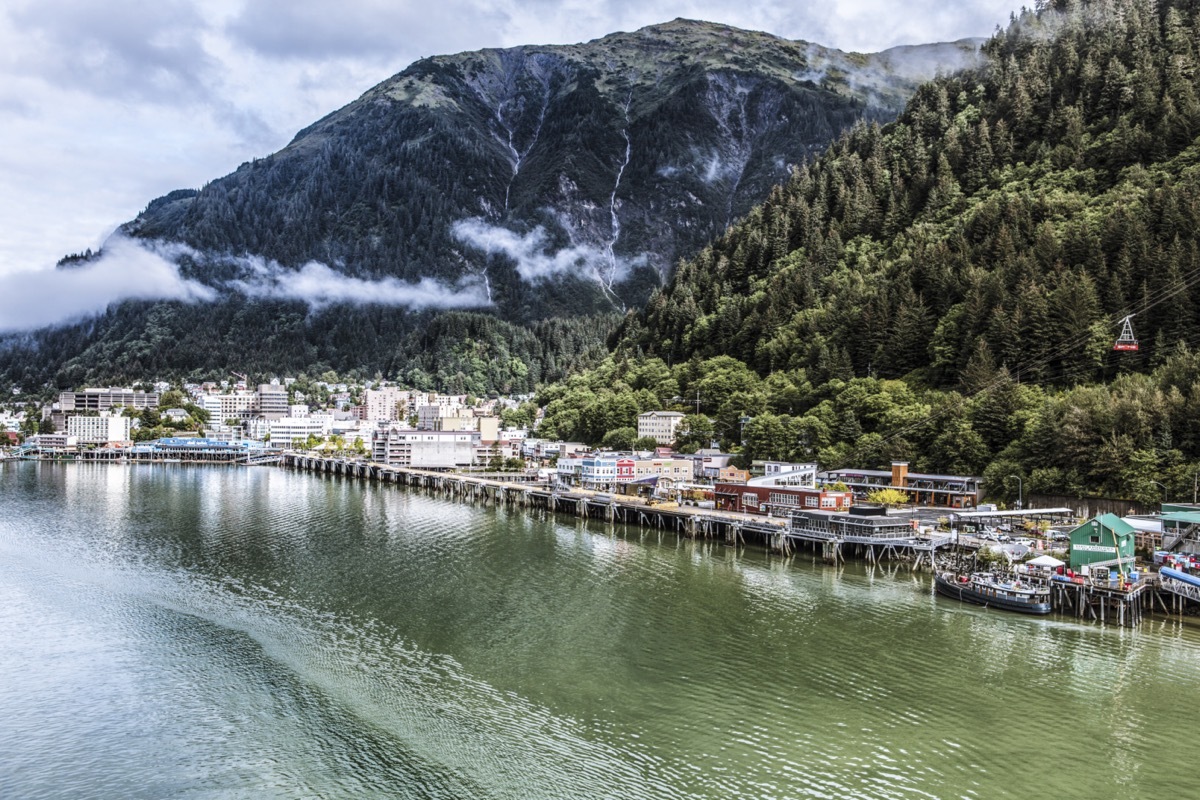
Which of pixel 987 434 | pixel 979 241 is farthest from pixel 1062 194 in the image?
pixel 987 434

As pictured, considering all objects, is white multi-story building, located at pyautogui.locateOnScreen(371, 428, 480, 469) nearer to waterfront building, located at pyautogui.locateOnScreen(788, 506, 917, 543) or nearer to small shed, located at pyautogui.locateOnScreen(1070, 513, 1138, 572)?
waterfront building, located at pyautogui.locateOnScreen(788, 506, 917, 543)

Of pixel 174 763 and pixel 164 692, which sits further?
pixel 164 692

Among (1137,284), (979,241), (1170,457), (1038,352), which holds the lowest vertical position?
(1170,457)

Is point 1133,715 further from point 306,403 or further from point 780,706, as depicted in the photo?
point 306,403

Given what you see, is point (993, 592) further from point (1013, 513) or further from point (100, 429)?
point (100, 429)

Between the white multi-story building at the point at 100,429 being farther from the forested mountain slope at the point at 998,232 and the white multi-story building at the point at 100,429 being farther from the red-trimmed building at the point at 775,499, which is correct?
the red-trimmed building at the point at 775,499

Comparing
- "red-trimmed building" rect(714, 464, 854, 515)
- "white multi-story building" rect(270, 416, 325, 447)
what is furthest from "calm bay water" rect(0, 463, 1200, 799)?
"white multi-story building" rect(270, 416, 325, 447)

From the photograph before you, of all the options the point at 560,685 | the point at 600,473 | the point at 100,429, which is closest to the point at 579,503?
the point at 600,473

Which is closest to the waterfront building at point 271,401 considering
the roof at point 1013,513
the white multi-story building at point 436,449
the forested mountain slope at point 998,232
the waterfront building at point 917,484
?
the white multi-story building at point 436,449
